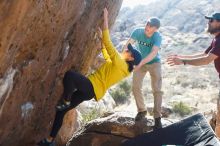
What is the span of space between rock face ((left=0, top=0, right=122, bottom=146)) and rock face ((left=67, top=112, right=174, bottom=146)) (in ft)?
3.30

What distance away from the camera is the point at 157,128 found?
33.1 ft

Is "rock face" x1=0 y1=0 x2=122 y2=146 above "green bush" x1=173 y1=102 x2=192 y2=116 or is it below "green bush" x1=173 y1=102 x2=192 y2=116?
above

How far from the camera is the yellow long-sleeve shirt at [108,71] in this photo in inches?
347

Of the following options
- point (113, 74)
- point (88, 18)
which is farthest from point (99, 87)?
point (88, 18)

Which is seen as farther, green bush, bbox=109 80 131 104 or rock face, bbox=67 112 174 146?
green bush, bbox=109 80 131 104

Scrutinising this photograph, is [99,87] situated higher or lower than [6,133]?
higher

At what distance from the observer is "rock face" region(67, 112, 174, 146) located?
10.5 meters

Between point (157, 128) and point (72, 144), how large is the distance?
2.14 meters

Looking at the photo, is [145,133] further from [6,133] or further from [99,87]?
[6,133]

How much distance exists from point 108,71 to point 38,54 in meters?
1.33

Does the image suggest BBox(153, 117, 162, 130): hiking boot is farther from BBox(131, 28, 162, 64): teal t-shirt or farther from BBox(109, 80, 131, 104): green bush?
BBox(109, 80, 131, 104): green bush

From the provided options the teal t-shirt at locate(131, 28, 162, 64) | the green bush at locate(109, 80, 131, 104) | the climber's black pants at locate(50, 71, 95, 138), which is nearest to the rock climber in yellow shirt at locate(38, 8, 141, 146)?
the climber's black pants at locate(50, 71, 95, 138)

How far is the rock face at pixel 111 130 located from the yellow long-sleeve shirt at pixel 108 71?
1.77m

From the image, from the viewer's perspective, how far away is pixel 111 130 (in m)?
10.8
